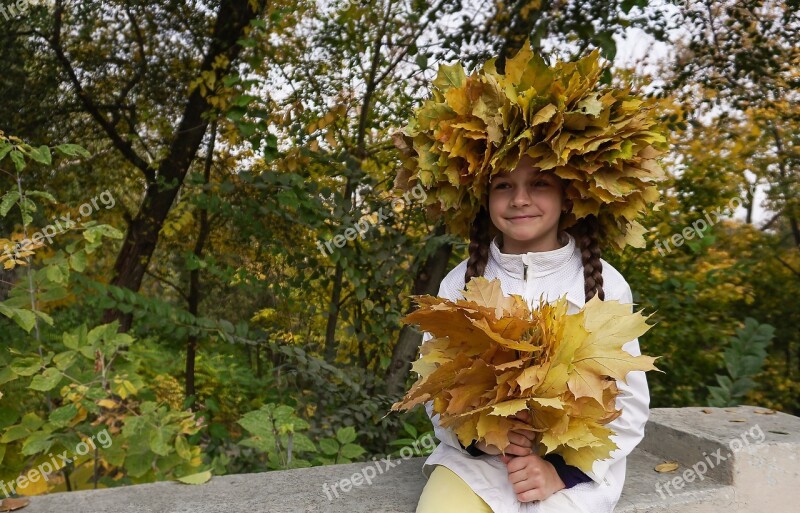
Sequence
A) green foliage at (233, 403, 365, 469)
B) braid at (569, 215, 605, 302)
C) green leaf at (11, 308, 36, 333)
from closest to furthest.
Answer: braid at (569, 215, 605, 302) → green leaf at (11, 308, 36, 333) → green foliage at (233, 403, 365, 469)

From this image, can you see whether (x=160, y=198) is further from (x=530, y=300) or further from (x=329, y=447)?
(x=530, y=300)

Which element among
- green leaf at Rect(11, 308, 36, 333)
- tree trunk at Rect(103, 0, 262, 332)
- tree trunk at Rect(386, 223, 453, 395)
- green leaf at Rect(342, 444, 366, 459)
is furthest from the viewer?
tree trunk at Rect(103, 0, 262, 332)

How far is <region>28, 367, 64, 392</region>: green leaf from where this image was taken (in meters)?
2.07

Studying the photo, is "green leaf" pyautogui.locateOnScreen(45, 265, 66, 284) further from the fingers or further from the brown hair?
the fingers

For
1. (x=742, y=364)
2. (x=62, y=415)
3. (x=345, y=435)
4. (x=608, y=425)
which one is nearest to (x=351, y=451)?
(x=345, y=435)

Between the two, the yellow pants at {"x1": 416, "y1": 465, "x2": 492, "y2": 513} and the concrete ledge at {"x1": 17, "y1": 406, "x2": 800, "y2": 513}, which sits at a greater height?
the yellow pants at {"x1": 416, "y1": 465, "x2": 492, "y2": 513}

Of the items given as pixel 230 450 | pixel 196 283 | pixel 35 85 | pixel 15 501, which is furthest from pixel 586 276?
pixel 35 85

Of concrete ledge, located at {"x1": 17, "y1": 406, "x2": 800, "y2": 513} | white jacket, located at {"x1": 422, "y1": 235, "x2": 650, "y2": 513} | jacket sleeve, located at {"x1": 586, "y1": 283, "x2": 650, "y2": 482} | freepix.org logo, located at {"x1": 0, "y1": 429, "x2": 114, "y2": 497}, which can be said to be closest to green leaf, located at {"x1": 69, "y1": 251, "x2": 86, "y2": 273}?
freepix.org logo, located at {"x1": 0, "y1": 429, "x2": 114, "y2": 497}

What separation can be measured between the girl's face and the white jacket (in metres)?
0.09

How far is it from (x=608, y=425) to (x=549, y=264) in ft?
1.66

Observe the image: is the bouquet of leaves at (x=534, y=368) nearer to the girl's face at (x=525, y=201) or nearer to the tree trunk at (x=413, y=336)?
the girl's face at (x=525, y=201)

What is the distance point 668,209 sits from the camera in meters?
4.33

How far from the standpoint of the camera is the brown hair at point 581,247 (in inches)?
73.5

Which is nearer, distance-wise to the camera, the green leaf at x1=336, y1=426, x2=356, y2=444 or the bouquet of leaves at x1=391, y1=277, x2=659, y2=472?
the bouquet of leaves at x1=391, y1=277, x2=659, y2=472
